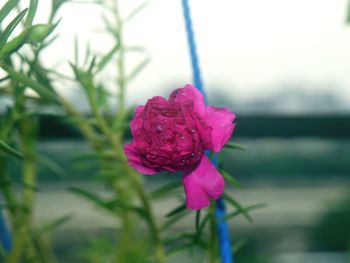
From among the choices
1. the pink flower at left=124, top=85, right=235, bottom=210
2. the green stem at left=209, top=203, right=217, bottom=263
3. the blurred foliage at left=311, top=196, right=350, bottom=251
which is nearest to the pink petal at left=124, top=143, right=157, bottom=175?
the pink flower at left=124, top=85, right=235, bottom=210

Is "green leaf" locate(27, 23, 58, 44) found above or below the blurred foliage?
above

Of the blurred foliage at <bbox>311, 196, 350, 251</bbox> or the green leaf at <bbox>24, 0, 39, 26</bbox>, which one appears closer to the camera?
the green leaf at <bbox>24, 0, 39, 26</bbox>

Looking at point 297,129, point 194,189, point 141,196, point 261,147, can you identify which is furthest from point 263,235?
point 194,189

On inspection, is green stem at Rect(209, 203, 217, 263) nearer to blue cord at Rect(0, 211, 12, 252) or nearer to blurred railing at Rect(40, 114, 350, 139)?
blue cord at Rect(0, 211, 12, 252)

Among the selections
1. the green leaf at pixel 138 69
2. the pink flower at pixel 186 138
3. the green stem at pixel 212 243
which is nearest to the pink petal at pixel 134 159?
the pink flower at pixel 186 138

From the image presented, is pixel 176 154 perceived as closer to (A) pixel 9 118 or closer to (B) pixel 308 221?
(A) pixel 9 118

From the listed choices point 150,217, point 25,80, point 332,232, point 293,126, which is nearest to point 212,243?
point 150,217

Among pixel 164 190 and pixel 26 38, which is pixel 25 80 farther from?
pixel 164 190
